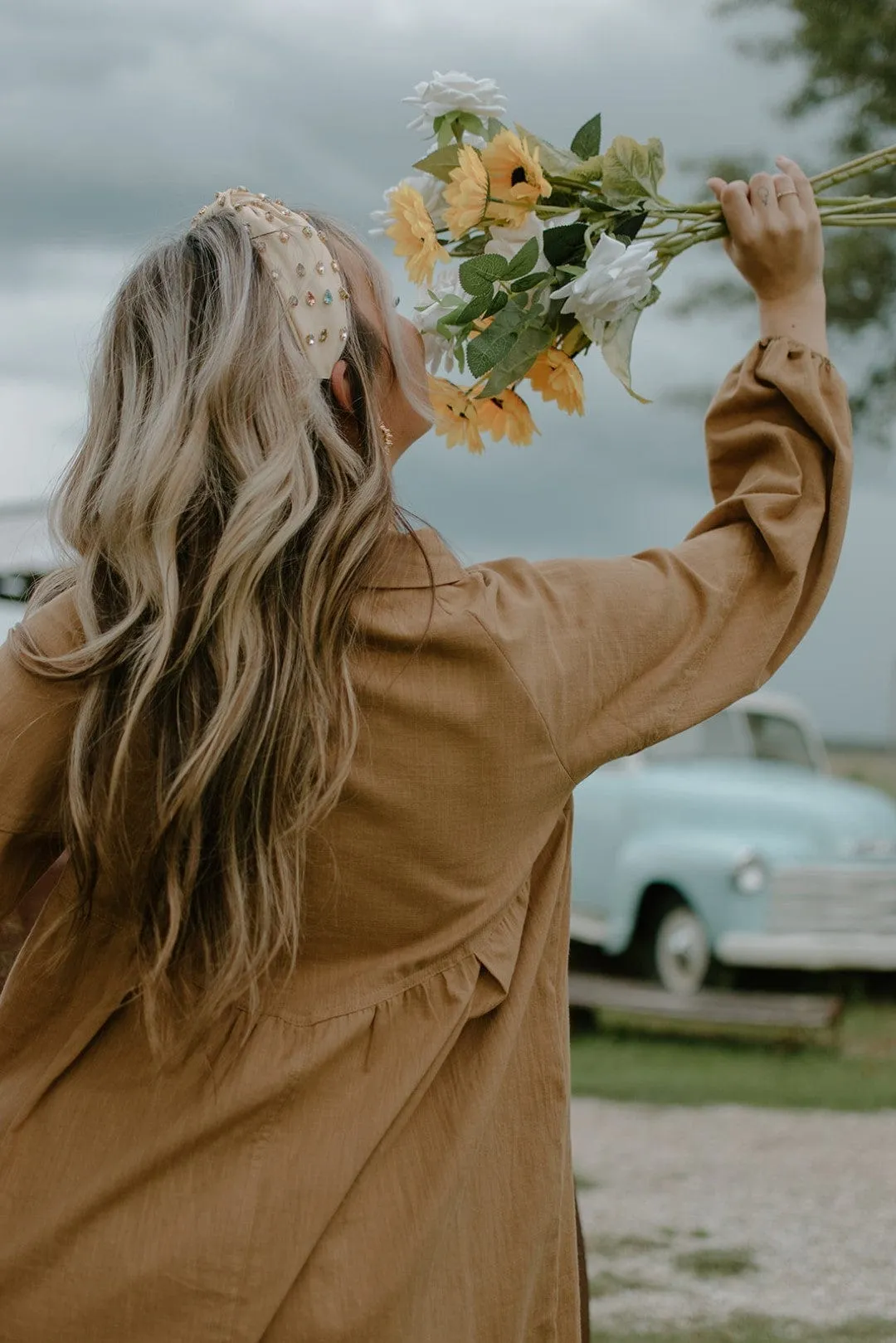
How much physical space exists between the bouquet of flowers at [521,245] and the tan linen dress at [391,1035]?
0.29m

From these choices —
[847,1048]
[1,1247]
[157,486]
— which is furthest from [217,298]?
[847,1048]

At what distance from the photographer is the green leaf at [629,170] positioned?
5.74 feet

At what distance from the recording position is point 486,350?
1669mm

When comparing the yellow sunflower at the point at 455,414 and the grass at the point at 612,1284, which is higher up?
the yellow sunflower at the point at 455,414

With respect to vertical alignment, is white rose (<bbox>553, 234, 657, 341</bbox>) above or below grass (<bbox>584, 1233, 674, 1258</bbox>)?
above

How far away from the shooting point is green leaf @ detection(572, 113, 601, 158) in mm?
1793

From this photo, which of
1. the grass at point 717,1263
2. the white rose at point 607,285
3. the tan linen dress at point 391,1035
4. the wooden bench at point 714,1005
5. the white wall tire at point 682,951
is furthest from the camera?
the white wall tire at point 682,951

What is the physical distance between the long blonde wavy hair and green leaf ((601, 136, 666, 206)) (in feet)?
1.68

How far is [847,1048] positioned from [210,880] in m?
7.56

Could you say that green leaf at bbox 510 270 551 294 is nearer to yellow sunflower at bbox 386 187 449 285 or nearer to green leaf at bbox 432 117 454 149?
yellow sunflower at bbox 386 187 449 285

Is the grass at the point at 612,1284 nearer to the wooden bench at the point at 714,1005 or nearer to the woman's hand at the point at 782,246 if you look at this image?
the wooden bench at the point at 714,1005

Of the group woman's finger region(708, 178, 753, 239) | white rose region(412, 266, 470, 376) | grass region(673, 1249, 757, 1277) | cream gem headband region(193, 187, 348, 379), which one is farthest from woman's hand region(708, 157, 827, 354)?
grass region(673, 1249, 757, 1277)

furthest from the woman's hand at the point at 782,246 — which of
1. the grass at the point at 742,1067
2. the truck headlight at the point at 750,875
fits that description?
the truck headlight at the point at 750,875

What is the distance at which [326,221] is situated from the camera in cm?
172
